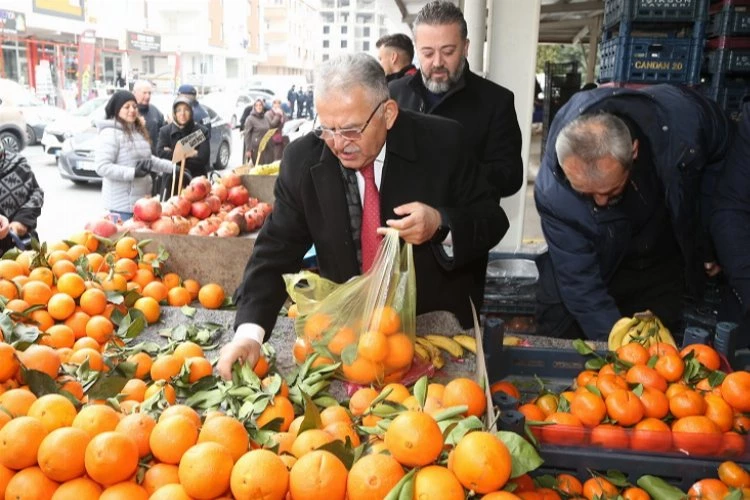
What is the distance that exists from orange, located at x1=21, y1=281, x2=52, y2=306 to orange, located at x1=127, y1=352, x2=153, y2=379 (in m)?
0.52

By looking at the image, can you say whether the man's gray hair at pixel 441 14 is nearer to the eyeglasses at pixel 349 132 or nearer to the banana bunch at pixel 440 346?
the eyeglasses at pixel 349 132

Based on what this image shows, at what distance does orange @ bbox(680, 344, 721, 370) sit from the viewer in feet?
5.90

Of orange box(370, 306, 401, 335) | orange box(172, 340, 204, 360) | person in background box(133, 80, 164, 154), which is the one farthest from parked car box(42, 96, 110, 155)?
orange box(370, 306, 401, 335)

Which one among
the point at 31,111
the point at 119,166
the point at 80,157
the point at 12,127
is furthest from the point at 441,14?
the point at 31,111

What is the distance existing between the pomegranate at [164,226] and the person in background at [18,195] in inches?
37.3

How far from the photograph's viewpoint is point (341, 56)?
1831mm

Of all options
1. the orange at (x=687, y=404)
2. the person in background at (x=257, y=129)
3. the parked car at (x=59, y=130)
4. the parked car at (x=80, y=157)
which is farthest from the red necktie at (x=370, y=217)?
the parked car at (x=59, y=130)

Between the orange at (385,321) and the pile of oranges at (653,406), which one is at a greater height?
the orange at (385,321)

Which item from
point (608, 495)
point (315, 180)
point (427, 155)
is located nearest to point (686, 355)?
point (608, 495)

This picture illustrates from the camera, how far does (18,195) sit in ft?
13.1

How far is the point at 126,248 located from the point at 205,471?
1.85 meters

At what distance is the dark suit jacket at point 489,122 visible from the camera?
316 cm

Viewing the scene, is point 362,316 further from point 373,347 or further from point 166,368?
point 166,368

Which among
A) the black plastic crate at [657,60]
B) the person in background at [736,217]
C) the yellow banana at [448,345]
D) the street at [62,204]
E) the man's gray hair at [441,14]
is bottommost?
the street at [62,204]
